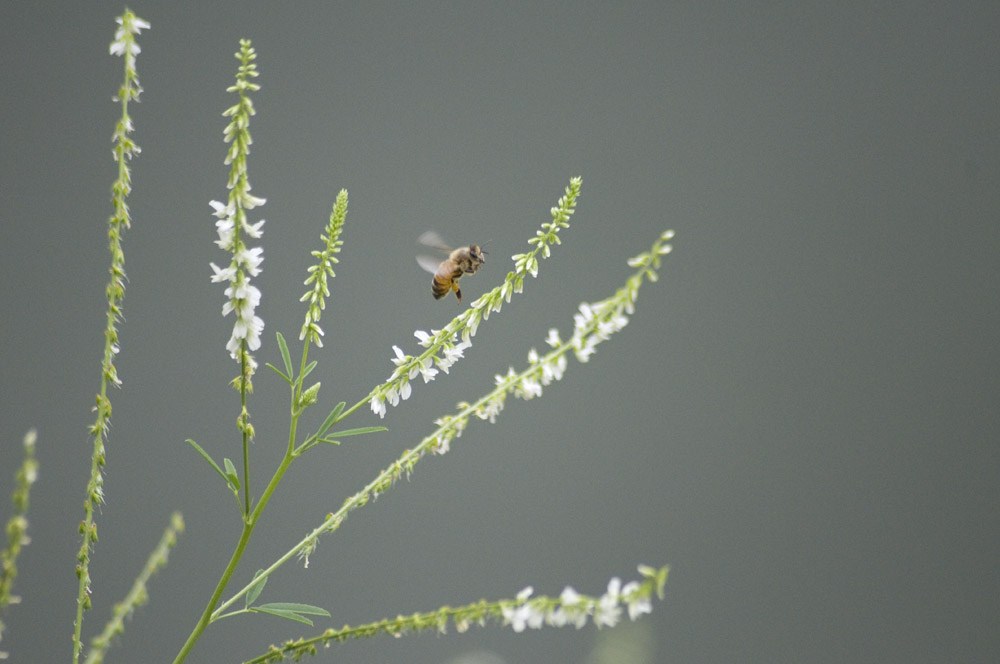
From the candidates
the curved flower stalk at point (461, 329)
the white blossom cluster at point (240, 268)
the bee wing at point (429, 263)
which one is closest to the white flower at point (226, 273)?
the white blossom cluster at point (240, 268)

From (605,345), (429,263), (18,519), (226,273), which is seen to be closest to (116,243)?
(226,273)

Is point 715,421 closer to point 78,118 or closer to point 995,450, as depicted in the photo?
point 995,450

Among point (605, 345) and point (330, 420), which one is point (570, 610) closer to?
point (330, 420)

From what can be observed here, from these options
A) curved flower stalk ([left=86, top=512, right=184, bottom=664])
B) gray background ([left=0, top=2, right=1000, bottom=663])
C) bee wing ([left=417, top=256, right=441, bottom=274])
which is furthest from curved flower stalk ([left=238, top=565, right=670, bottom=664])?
gray background ([left=0, top=2, right=1000, bottom=663])

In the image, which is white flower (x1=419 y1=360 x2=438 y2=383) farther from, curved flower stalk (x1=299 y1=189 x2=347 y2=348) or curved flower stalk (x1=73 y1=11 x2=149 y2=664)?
curved flower stalk (x1=73 y1=11 x2=149 y2=664)

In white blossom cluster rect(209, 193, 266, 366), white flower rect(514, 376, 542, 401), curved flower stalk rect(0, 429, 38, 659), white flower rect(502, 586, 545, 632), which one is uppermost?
white blossom cluster rect(209, 193, 266, 366)

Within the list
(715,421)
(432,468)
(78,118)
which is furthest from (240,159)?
(715,421)

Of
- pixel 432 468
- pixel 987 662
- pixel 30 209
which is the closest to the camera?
pixel 30 209
